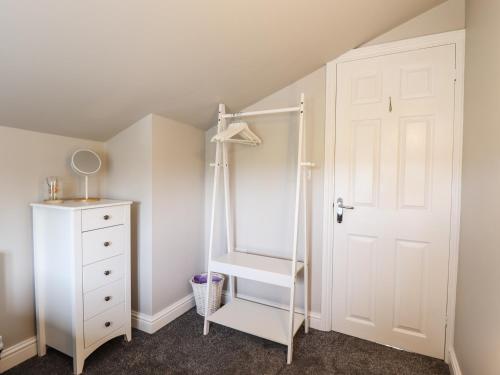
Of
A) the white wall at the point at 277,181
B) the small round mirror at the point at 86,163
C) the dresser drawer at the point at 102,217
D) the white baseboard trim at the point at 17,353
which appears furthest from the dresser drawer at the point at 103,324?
the white wall at the point at 277,181

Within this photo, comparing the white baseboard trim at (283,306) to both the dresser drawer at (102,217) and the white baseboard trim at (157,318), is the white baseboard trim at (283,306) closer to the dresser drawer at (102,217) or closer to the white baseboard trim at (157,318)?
the white baseboard trim at (157,318)

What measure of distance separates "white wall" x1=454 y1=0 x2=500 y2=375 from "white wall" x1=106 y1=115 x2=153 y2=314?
196cm

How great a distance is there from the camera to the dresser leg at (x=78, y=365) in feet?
5.35

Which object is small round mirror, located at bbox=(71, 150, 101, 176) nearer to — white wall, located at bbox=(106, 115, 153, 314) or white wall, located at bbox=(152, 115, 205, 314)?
white wall, located at bbox=(106, 115, 153, 314)

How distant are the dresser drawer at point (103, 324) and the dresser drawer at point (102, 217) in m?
0.57

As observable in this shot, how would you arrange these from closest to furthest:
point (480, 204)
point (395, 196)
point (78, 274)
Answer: point (480, 204), point (78, 274), point (395, 196)

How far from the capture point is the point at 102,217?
5.78 feet

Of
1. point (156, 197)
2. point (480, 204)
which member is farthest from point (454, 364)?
point (156, 197)

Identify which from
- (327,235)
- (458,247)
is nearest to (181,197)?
(327,235)

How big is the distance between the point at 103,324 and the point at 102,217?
69 centimetres

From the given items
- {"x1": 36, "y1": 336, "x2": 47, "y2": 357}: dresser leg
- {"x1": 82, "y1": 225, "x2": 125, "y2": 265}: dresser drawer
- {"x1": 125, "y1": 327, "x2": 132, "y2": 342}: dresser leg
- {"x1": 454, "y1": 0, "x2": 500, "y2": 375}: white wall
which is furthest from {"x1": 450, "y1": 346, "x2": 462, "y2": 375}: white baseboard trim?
{"x1": 36, "y1": 336, "x2": 47, "y2": 357}: dresser leg

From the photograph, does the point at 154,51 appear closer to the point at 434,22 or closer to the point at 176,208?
the point at 176,208

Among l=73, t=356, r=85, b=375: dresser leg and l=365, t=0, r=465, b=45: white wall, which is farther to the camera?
l=365, t=0, r=465, b=45: white wall

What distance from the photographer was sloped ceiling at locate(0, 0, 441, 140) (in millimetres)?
1188
